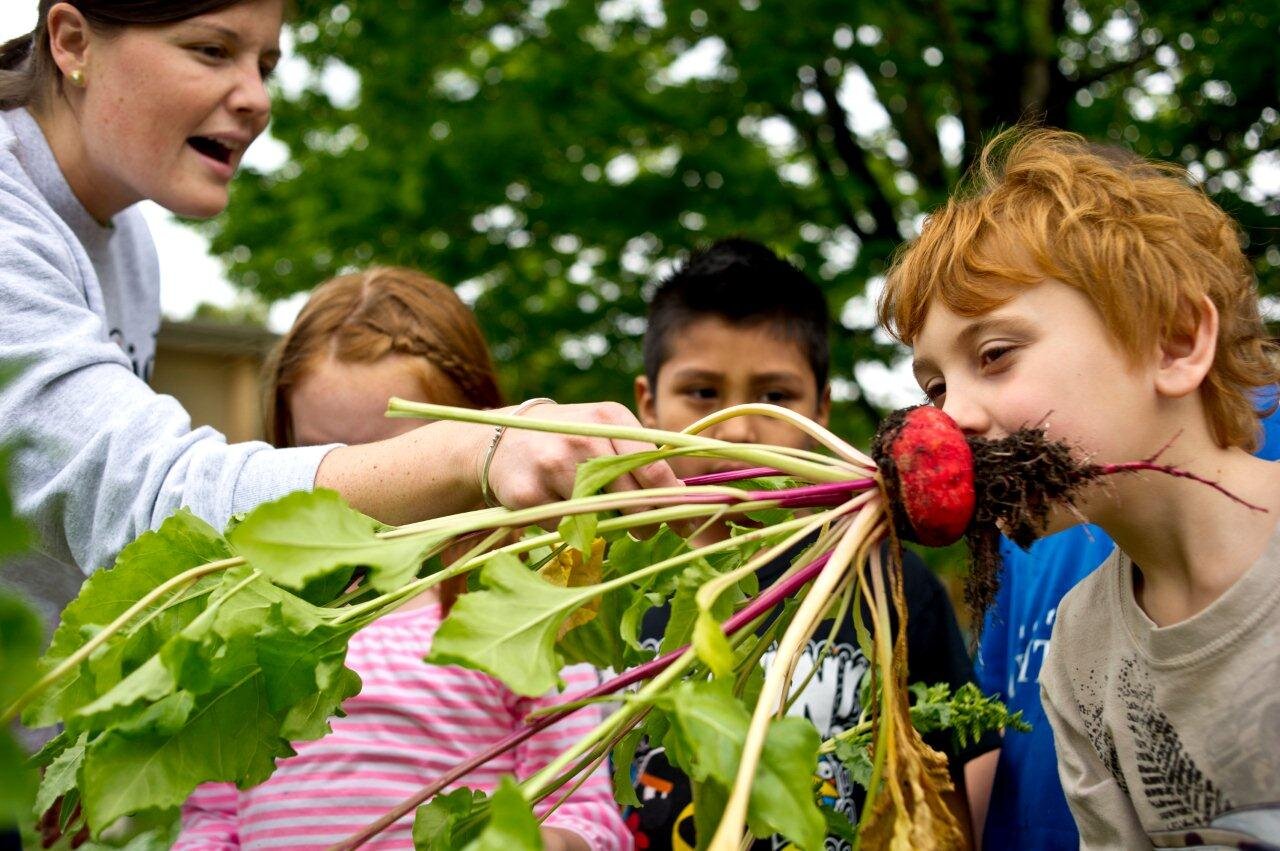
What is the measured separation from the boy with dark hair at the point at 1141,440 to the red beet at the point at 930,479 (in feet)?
0.48

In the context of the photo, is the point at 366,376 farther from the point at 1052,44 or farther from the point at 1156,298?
the point at 1052,44

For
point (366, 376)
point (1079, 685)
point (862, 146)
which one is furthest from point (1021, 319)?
point (862, 146)

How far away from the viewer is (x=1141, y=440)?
66.6 inches

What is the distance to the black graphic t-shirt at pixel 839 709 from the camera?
2537mm

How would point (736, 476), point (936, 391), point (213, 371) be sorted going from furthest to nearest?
point (213, 371)
point (936, 391)
point (736, 476)

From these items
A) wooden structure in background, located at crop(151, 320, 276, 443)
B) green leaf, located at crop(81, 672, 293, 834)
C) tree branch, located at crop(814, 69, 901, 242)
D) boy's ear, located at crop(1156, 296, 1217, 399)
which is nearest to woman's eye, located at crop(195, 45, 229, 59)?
green leaf, located at crop(81, 672, 293, 834)

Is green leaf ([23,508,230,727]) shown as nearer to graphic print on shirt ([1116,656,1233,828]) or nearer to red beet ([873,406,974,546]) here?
red beet ([873,406,974,546])

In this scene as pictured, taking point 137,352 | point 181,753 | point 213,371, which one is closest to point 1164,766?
point 181,753

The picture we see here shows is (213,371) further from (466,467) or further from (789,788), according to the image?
(789,788)

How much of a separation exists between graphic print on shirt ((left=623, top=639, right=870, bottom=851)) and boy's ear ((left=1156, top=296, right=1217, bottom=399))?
→ 1.11 m

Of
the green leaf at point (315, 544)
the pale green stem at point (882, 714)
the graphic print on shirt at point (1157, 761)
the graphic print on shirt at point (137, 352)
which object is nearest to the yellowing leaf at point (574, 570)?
the green leaf at point (315, 544)

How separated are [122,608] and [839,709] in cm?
169

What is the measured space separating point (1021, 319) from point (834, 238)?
5.10m

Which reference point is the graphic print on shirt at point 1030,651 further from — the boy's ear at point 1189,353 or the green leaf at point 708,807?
the green leaf at point 708,807
